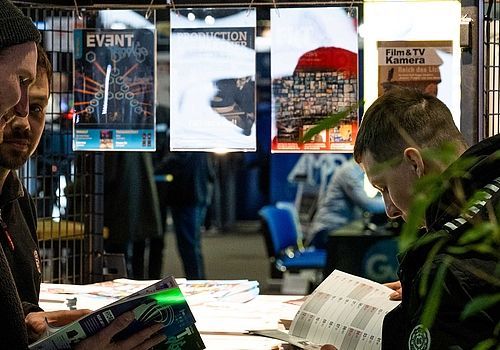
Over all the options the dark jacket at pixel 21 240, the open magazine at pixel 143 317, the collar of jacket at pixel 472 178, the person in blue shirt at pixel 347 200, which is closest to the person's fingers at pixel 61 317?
the dark jacket at pixel 21 240

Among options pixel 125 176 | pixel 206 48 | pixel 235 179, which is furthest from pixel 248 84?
pixel 235 179

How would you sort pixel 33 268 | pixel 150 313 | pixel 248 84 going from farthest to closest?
pixel 248 84 → pixel 33 268 → pixel 150 313

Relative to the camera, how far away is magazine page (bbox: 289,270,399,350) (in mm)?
2418

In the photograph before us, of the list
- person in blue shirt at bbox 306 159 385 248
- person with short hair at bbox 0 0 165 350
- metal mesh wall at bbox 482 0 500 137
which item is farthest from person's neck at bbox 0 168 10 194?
person in blue shirt at bbox 306 159 385 248

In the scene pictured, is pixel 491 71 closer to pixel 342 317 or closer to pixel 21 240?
pixel 342 317

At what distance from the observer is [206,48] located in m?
3.23

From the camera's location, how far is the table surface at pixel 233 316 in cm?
264

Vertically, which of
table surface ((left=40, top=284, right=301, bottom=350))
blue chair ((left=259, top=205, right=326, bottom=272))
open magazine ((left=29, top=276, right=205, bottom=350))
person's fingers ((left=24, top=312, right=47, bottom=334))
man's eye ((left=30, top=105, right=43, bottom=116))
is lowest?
blue chair ((left=259, top=205, right=326, bottom=272))

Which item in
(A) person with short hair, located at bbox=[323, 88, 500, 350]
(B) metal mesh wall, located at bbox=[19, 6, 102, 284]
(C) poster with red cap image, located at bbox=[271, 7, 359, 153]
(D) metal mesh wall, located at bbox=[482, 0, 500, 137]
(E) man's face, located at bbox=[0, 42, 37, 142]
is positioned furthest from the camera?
(B) metal mesh wall, located at bbox=[19, 6, 102, 284]

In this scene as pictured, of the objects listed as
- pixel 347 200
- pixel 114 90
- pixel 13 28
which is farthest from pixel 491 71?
pixel 347 200

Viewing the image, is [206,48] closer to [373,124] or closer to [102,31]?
[102,31]

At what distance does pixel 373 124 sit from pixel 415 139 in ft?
0.41

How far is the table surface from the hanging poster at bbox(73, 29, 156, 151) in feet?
1.76

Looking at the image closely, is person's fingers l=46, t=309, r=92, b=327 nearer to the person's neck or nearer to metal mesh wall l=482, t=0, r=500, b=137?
the person's neck
